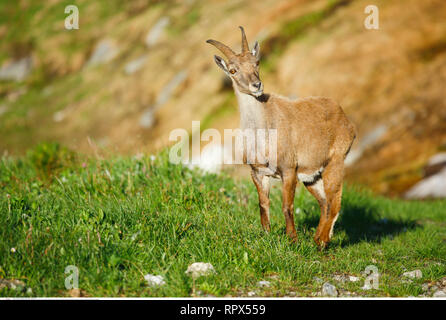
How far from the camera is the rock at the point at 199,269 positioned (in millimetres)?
5570

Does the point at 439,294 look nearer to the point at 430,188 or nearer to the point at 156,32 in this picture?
the point at 430,188

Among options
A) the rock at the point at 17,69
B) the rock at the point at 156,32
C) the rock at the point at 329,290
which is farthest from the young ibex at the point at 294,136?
the rock at the point at 17,69

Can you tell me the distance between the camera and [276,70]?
880 inches

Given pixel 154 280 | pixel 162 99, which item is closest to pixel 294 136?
pixel 154 280

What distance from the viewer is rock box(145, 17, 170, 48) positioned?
3322 cm

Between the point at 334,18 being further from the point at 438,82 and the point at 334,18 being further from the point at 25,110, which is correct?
the point at 25,110

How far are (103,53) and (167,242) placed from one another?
108ft

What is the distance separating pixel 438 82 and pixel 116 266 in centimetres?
1565

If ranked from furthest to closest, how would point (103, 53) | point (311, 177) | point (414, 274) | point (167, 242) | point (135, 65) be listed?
1. point (103, 53)
2. point (135, 65)
3. point (311, 177)
4. point (414, 274)
5. point (167, 242)

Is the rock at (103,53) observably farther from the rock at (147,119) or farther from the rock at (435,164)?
the rock at (435,164)

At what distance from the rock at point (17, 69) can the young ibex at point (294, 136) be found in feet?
123

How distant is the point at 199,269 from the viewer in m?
5.67

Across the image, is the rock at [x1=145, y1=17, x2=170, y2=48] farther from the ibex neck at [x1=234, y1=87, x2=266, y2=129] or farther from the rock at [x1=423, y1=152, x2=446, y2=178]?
the ibex neck at [x1=234, y1=87, x2=266, y2=129]

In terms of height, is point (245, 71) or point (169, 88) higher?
point (169, 88)
